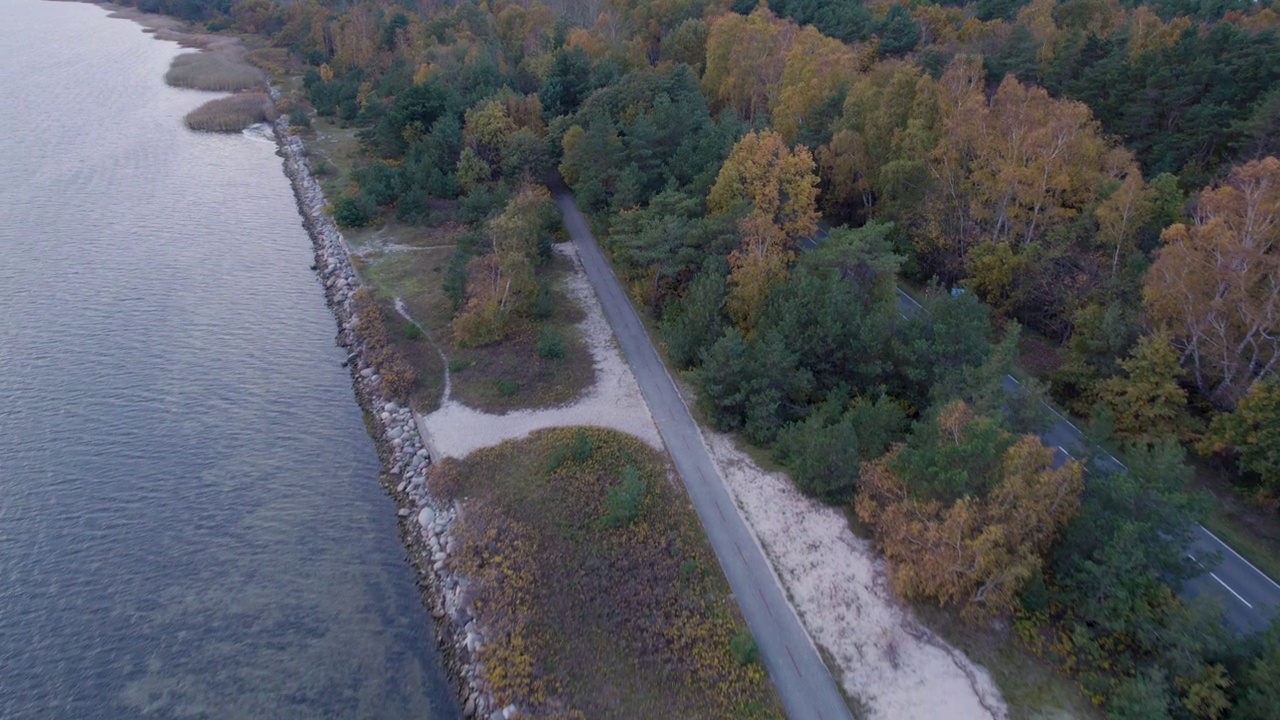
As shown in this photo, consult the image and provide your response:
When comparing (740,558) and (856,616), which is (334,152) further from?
(856,616)

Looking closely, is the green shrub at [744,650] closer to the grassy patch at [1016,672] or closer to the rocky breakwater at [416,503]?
the grassy patch at [1016,672]

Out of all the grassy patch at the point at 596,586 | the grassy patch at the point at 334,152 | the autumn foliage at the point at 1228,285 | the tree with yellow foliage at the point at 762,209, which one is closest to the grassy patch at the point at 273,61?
the grassy patch at the point at 334,152

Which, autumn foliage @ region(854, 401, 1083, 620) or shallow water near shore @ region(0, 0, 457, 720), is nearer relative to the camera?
autumn foliage @ region(854, 401, 1083, 620)

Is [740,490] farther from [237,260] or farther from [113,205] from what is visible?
[113,205]

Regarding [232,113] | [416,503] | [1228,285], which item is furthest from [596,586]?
[232,113]

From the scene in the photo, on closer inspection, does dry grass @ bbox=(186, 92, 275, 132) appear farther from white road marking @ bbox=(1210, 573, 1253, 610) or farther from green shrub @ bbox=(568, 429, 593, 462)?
white road marking @ bbox=(1210, 573, 1253, 610)

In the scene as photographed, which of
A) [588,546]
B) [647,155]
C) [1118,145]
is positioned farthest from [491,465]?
[1118,145]

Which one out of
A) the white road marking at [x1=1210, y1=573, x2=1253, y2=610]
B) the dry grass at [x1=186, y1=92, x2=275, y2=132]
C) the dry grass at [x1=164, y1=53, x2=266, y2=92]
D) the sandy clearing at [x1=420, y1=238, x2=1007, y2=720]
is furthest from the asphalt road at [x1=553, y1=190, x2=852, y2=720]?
the dry grass at [x1=164, y1=53, x2=266, y2=92]
